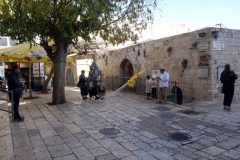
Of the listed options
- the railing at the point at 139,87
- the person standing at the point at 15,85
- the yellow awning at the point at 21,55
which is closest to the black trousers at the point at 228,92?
the railing at the point at 139,87

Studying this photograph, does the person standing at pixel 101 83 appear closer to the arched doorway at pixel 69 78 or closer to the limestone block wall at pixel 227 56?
the limestone block wall at pixel 227 56

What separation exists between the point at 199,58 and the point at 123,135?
5500mm

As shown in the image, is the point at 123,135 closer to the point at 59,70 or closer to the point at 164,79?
the point at 164,79

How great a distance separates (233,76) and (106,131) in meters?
4.67

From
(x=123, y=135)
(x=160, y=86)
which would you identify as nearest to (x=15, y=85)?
(x=123, y=135)

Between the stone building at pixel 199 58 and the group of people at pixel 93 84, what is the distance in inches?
131

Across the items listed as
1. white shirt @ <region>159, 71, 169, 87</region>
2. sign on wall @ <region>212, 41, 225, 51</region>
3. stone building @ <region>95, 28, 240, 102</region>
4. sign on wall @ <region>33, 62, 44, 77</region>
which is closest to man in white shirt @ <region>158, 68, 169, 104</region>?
white shirt @ <region>159, 71, 169, 87</region>

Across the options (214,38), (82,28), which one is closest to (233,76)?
(214,38)

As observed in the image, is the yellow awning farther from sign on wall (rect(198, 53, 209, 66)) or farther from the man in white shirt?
sign on wall (rect(198, 53, 209, 66))

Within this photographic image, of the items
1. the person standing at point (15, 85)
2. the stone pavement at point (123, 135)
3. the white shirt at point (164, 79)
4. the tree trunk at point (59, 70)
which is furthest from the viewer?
the tree trunk at point (59, 70)

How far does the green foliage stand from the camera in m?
6.10

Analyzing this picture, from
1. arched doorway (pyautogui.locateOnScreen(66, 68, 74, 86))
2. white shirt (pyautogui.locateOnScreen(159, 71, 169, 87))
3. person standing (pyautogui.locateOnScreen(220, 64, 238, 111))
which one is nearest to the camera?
person standing (pyautogui.locateOnScreen(220, 64, 238, 111))

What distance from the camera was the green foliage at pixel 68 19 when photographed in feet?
20.0

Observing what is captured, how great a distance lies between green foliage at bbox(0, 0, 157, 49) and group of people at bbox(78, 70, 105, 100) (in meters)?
1.93
